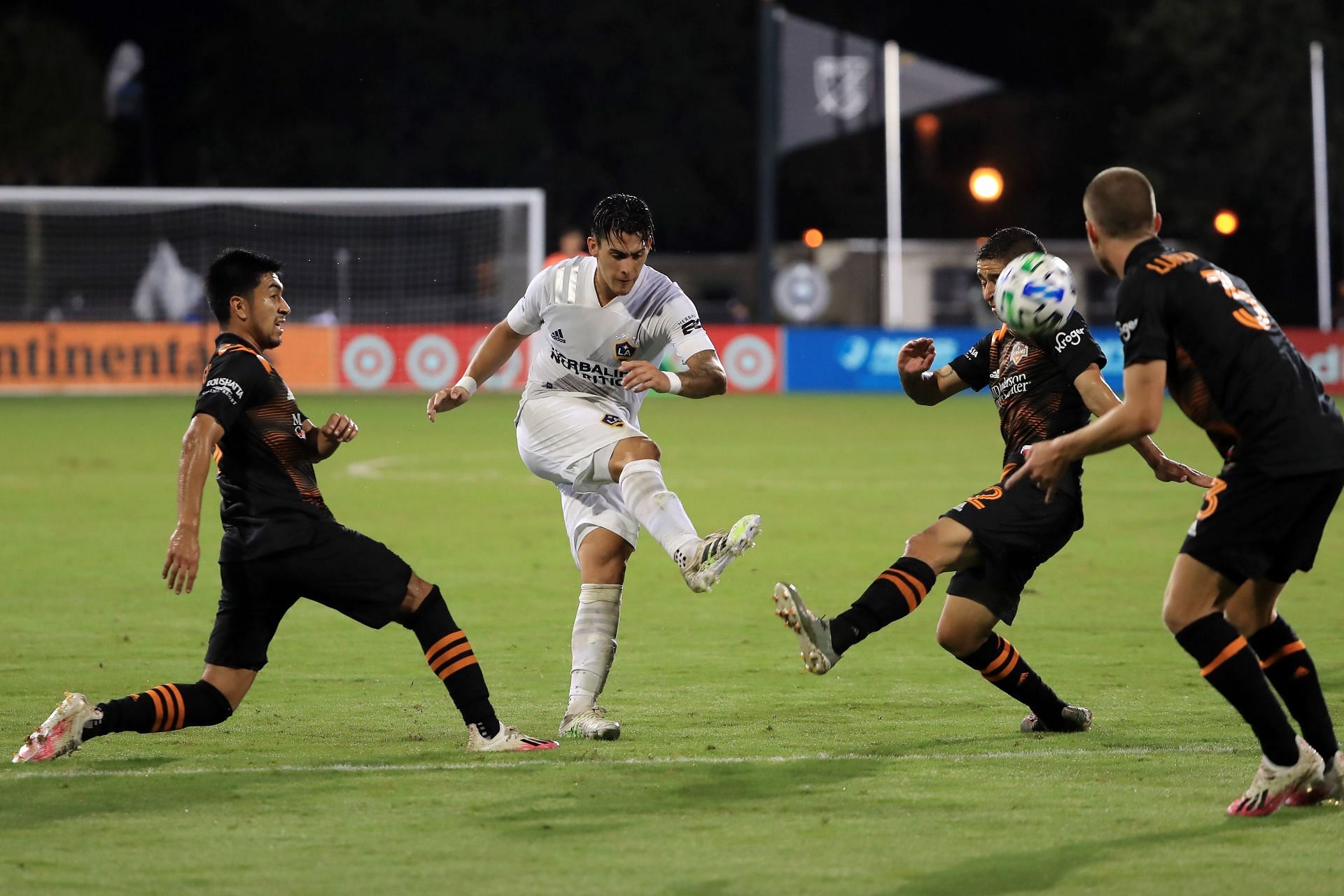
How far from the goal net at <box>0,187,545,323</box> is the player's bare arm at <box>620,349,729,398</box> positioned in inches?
980

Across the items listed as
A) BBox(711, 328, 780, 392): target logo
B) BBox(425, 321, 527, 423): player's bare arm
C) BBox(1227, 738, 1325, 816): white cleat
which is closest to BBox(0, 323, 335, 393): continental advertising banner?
BBox(711, 328, 780, 392): target logo

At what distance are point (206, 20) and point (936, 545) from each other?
5242cm

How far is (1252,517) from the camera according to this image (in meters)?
5.56

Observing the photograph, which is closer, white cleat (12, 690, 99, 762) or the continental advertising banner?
white cleat (12, 690, 99, 762)

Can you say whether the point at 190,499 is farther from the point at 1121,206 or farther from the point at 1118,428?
the point at 1121,206

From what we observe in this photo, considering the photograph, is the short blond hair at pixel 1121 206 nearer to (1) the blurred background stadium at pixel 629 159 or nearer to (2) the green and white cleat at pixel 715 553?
(2) the green and white cleat at pixel 715 553

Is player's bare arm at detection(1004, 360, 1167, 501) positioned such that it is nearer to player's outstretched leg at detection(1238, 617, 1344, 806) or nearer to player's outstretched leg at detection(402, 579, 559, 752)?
player's outstretched leg at detection(1238, 617, 1344, 806)

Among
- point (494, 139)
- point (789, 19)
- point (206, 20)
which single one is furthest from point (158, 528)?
point (206, 20)

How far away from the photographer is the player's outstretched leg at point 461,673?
649cm

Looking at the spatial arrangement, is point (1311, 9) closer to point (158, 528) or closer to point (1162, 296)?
point (158, 528)

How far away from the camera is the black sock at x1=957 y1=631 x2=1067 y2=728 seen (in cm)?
694

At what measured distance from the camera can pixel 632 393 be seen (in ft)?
24.7

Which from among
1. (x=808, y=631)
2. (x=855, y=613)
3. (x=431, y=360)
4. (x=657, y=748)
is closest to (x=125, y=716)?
(x=657, y=748)

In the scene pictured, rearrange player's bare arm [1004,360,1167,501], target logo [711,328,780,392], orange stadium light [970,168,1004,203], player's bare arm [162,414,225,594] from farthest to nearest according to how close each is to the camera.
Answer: target logo [711,328,780,392] < orange stadium light [970,168,1004,203] < player's bare arm [162,414,225,594] < player's bare arm [1004,360,1167,501]
